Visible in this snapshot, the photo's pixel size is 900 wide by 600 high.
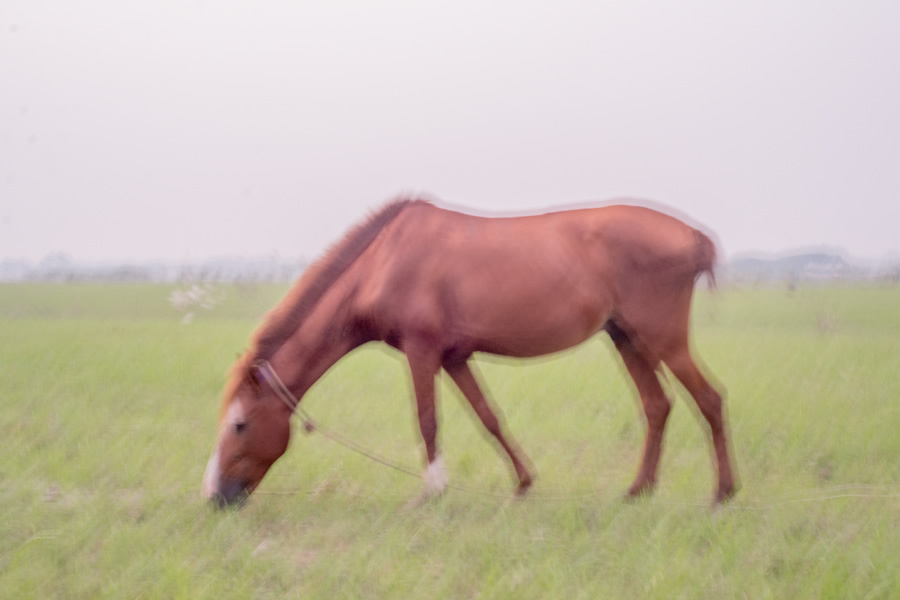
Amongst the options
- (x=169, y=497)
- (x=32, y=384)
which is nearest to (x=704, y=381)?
(x=169, y=497)

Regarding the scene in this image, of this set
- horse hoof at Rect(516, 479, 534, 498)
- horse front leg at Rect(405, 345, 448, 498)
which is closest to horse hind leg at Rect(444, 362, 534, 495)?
horse hoof at Rect(516, 479, 534, 498)

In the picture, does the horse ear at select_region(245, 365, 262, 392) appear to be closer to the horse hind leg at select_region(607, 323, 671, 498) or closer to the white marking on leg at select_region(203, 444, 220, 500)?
the white marking on leg at select_region(203, 444, 220, 500)

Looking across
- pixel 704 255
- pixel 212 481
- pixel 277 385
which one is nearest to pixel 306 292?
pixel 277 385

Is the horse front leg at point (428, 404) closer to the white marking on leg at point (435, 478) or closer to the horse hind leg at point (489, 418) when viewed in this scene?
the white marking on leg at point (435, 478)

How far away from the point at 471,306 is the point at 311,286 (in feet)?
2.99

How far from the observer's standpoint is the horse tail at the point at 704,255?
3828 mm

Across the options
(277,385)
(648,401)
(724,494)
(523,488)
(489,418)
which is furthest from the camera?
(648,401)

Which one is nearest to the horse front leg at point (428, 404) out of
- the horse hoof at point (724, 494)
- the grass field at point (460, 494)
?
the grass field at point (460, 494)

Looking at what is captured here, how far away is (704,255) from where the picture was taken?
384 centimetres

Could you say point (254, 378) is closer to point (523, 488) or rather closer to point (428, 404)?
point (428, 404)

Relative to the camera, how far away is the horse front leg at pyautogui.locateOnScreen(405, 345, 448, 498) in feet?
11.8

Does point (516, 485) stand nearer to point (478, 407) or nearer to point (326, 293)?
point (478, 407)

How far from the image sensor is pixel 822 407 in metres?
5.14

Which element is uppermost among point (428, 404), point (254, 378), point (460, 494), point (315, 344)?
point (315, 344)
